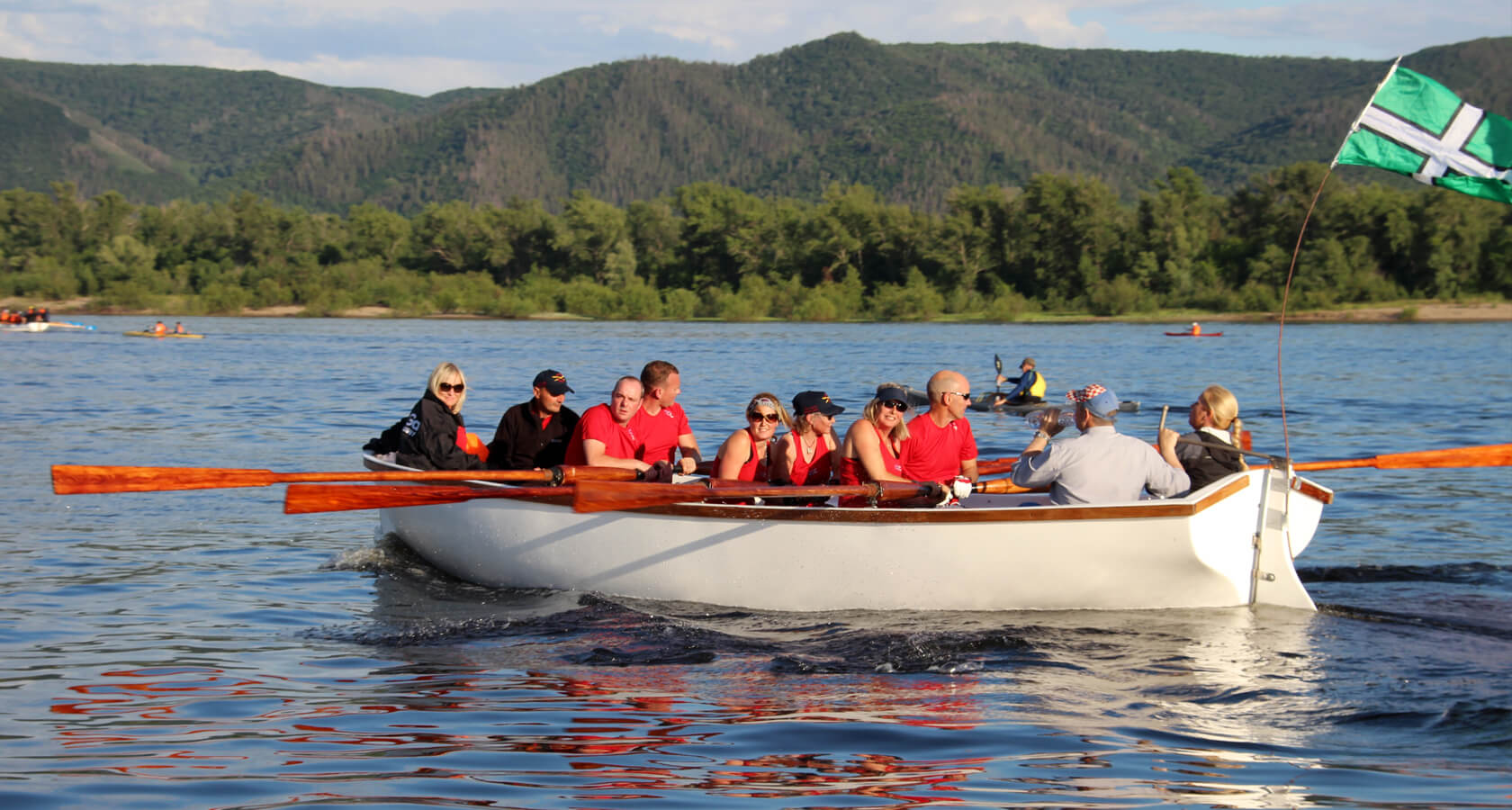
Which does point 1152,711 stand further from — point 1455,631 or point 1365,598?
point 1365,598

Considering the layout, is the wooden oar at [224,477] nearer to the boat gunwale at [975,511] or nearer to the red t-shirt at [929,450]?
the boat gunwale at [975,511]

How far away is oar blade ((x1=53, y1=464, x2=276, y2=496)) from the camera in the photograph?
772 centimetres

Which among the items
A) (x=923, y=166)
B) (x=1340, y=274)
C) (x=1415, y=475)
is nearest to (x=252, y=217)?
(x=1340, y=274)

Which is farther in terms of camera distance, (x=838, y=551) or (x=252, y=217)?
(x=252, y=217)

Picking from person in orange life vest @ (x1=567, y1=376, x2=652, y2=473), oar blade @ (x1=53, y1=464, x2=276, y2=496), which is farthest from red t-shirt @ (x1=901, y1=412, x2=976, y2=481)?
oar blade @ (x1=53, y1=464, x2=276, y2=496)

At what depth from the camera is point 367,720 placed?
5.78m

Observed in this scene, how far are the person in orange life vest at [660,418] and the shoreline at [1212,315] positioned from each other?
5808 cm

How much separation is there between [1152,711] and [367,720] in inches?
133

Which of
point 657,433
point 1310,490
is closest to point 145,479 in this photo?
point 657,433

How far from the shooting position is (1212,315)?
71.3 metres

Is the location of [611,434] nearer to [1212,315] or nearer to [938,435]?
[938,435]

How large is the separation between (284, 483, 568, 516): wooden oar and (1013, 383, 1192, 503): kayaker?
270 cm

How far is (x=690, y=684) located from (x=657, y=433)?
8.52ft

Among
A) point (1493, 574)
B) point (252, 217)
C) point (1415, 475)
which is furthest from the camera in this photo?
point (252, 217)
